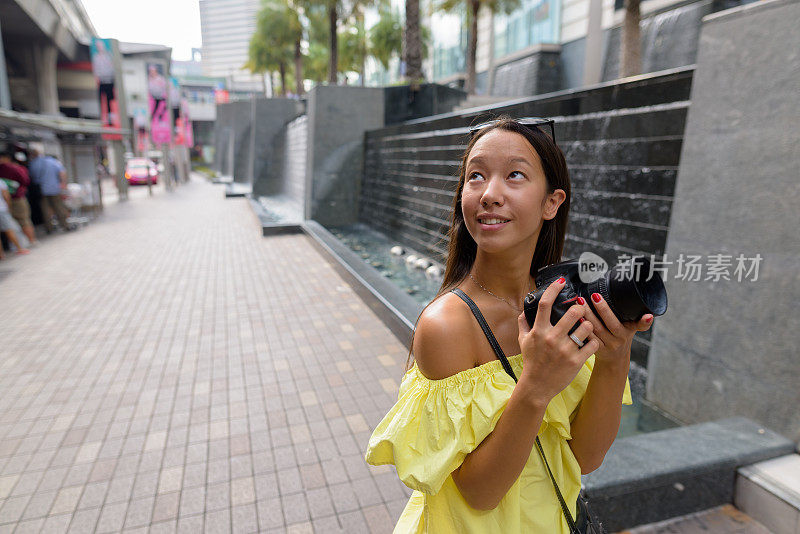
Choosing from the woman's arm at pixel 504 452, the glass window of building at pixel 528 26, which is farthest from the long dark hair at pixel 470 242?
the glass window of building at pixel 528 26

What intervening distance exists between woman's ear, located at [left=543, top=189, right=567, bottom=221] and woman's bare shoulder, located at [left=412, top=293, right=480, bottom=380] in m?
0.36

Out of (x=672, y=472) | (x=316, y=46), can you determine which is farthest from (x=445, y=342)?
(x=316, y=46)

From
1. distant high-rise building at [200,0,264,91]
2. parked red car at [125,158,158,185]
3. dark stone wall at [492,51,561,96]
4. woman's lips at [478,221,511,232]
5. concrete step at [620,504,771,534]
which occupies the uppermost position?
distant high-rise building at [200,0,264,91]

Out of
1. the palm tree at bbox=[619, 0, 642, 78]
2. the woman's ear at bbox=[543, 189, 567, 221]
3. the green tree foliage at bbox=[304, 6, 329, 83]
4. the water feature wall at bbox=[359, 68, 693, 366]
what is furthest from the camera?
the green tree foliage at bbox=[304, 6, 329, 83]

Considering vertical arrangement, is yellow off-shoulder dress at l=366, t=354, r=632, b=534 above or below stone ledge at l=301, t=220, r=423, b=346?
above

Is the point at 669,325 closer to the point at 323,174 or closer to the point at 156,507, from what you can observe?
the point at 156,507

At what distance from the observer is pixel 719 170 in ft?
11.0

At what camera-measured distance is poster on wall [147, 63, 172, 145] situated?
2327 centimetres

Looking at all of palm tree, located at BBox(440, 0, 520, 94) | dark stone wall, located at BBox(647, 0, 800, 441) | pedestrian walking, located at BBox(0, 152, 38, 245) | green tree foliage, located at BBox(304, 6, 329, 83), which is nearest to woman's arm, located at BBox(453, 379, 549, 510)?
dark stone wall, located at BBox(647, 0, 800, 441)

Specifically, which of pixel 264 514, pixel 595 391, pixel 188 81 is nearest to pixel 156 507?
pixel 264 514

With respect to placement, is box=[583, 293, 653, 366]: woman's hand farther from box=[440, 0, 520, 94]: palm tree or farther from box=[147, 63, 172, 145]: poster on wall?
box=[147, 63, 172, 145]: poster on wall

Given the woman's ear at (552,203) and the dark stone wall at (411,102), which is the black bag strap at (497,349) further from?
the dark stone wall at (411,102)

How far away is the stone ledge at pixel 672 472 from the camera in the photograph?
2.60 metres

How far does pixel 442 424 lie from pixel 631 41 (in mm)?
14175
